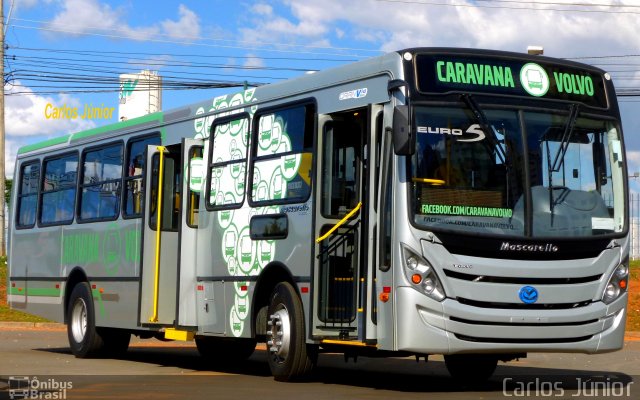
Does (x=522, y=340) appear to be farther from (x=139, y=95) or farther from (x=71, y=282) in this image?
(x=139, y=95)

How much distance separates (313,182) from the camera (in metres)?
13.3

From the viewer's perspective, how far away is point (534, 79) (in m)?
12.7

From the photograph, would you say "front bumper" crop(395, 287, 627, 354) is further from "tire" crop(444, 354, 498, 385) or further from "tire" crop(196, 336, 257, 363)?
"tire" crop(196, 336, 257, 363)

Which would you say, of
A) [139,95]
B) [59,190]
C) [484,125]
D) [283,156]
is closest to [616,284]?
[484,125]

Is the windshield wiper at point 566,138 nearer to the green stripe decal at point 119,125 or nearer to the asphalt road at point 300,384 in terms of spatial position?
the asphalt road at point 300,384

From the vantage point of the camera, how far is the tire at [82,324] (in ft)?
60.8

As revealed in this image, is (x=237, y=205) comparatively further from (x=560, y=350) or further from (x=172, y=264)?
(x=560, y=350)

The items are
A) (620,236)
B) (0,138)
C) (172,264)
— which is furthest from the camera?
(0,138)

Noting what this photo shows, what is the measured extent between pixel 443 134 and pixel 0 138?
26.1 meters

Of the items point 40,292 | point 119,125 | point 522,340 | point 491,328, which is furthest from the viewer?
point 40,292

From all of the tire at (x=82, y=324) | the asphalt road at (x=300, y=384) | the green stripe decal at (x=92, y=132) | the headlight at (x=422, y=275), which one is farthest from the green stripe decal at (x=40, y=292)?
the headlight at (x=422, y=275)

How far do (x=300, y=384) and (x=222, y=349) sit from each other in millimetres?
4664

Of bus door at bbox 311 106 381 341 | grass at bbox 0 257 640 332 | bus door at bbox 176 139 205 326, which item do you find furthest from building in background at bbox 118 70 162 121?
bus door at bbox 311 106 381 341

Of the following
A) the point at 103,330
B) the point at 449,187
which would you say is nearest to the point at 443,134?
the point at 449,187
